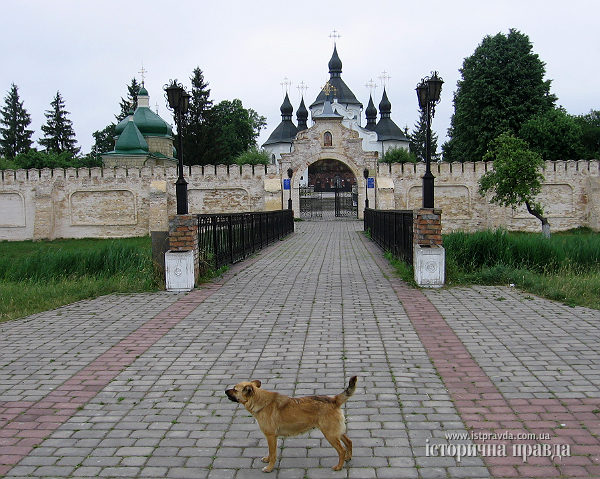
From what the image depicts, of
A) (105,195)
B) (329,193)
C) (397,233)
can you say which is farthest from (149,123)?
(397,233)

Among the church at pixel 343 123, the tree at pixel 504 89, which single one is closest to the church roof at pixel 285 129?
the church at pixel 343 123

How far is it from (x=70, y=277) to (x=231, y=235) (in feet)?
12.0

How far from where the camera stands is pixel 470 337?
5969mm

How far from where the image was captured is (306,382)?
4.62 metres

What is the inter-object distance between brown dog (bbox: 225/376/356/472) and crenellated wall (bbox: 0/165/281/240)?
3348 centimetres

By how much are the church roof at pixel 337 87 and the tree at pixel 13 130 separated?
36592 millimetres

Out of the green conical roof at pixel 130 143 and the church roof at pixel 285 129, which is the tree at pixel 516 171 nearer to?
the green conical roof at pixel 130 143

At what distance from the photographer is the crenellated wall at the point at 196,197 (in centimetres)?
3512

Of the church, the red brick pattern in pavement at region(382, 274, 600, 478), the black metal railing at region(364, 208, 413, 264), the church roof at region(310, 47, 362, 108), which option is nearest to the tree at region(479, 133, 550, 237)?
the black metal railing at region(364, 208, 413, 264)

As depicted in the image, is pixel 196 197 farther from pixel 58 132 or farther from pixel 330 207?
pixel 58 132

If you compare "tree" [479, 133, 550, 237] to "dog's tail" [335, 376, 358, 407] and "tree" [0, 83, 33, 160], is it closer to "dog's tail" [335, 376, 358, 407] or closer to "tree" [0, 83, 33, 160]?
"dog's tail" [335, 376, 358, 407]

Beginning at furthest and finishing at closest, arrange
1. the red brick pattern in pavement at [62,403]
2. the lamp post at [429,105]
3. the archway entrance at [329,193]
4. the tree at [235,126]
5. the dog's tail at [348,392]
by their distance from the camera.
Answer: the tree at [235,126] → the archway entrance at [329,193] → the lamp post at [429,105] → the red brick pattern in pavement at [62,403] → the dog's tail at [348,392]

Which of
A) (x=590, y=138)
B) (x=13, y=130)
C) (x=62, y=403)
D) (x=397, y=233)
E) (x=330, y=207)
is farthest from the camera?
(x=13, y=130)

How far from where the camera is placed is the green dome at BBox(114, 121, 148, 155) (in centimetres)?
4472
